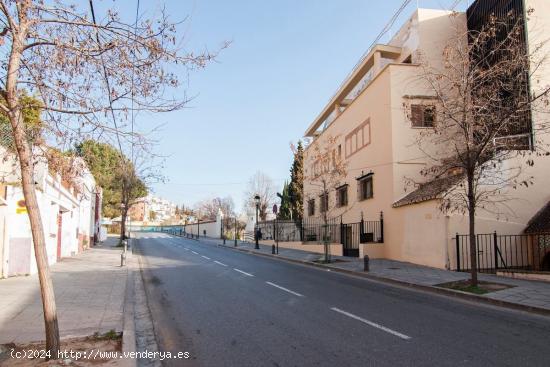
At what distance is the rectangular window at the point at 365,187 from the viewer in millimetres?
26070

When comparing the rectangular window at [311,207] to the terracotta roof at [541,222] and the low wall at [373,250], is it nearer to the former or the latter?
the low wall at [373,250]

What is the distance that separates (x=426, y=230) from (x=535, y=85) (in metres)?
7.53

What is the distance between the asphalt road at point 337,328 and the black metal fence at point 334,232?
34.5 feet

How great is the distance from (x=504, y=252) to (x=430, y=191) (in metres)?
3.68

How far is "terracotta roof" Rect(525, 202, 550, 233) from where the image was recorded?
1632 cm

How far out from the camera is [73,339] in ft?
22.2

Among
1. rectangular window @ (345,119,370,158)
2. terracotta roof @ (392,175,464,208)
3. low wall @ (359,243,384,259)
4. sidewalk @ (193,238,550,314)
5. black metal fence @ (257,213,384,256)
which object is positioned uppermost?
rectangular window @ (345,119,370,158)

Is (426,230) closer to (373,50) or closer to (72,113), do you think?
(373,50)

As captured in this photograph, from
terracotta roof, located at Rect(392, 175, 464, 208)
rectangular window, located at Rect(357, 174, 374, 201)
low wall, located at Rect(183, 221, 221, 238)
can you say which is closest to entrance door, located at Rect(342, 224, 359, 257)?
rectangular window, located at Rect(357, 174, 374, 201)

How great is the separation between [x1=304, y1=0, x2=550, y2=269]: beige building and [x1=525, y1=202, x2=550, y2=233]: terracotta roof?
0.79ft

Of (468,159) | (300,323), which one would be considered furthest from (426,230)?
(300,323)

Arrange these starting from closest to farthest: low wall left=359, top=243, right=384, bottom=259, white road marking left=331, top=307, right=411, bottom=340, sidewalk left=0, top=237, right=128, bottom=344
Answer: white road marking left=331, top=307, right=411, bottom=340 < sidewalk left=0, top=237, right=128, bottom=344 < low wall left=359, top=243, right=384, bottom=259

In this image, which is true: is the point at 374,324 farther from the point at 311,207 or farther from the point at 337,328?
the point at 311,207

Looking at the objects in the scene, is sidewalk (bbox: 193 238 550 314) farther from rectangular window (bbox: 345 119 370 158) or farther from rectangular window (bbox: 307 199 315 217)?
rectangular window (bbox: 307 199 315 217)
